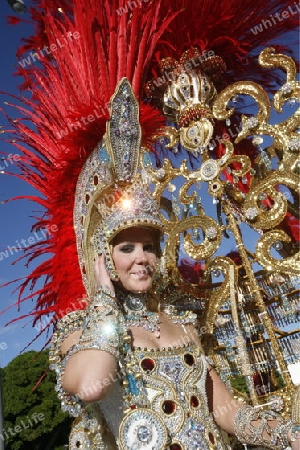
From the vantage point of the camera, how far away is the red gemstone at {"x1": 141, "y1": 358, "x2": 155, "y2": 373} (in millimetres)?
2408

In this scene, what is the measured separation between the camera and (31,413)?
51.4 feet

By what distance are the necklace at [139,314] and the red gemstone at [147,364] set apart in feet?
0.61

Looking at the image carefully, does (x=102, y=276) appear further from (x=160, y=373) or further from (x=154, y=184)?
(x=154, y=184)

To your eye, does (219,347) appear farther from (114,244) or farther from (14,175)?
(14,175)

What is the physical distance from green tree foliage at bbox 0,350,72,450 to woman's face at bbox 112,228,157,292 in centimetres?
1413

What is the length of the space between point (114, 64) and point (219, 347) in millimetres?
2190

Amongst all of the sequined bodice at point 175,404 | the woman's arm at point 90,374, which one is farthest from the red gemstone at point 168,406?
the woman's arm at point 90,374

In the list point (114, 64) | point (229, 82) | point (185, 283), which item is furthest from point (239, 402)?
point (229, 82)

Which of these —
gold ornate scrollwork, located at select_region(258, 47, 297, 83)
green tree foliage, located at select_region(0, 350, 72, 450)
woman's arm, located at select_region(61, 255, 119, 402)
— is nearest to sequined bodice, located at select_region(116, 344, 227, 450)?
woman's arm, located at select_region(61, 255, 119, 402)

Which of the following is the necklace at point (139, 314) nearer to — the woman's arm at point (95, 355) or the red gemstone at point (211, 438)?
the woman's arm at point (95, 355)

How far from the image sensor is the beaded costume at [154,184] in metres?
2.35

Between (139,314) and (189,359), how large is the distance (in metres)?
0.39
